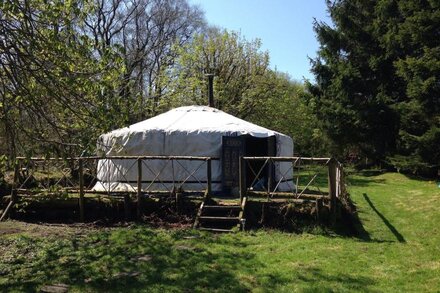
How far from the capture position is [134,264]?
21.7 feet

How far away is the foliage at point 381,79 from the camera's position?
17938mm

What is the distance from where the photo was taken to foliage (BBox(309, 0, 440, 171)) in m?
17.9

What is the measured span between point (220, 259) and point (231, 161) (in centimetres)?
592

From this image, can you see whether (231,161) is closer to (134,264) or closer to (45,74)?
(134,264)

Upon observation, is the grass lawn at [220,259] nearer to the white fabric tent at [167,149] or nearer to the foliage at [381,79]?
the white fabric tent at [167,149]

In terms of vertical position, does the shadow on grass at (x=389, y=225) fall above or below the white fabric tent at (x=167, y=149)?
below

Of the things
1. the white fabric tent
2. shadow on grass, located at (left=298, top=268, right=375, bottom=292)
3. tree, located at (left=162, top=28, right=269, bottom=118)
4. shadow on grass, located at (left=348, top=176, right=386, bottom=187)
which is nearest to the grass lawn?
shadow on grass, located at (left=298, top=268, right=375, bottom=292)

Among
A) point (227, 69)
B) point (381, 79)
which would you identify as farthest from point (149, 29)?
point (381, 79)

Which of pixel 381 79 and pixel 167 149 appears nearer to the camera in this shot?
pixel 167 149

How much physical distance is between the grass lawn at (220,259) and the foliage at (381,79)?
903 centimetres

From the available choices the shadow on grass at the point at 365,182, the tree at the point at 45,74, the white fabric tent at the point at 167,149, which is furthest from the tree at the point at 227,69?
the tree at the point at 45,74

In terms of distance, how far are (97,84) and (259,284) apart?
9.87 ft

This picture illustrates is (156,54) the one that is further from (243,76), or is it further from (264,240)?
(264,240)

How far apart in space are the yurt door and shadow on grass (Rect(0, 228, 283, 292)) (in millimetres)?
4079
